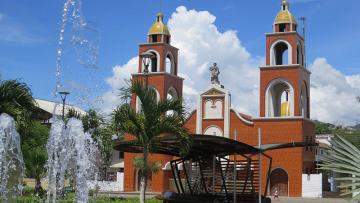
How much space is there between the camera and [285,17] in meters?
44.2

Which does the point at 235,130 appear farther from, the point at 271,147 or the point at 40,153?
the point at 271,147

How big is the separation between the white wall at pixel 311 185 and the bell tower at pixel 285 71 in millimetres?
4720

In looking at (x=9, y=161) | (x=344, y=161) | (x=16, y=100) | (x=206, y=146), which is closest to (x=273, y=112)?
(x=206, y=146)

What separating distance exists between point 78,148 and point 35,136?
822 inches

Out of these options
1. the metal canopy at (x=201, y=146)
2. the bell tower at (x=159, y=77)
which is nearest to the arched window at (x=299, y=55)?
the bell tower at (x=159, y=77)

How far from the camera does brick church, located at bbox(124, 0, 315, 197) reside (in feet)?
138

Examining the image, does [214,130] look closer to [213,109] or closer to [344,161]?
[213,109]

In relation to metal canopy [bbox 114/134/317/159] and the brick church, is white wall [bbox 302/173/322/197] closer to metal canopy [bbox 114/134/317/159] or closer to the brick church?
the brick church

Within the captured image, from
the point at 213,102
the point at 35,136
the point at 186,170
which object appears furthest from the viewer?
the point at 213,102

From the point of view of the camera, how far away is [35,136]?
3769cm

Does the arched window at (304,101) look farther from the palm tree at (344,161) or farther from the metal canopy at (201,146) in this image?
the palm tree at (344,161)

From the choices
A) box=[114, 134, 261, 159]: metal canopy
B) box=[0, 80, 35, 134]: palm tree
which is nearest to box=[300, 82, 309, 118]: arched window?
box=[114, 134, 261, 159]: metal canopy

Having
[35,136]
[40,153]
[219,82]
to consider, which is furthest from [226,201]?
[219,82]

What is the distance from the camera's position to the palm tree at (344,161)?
754 cm
